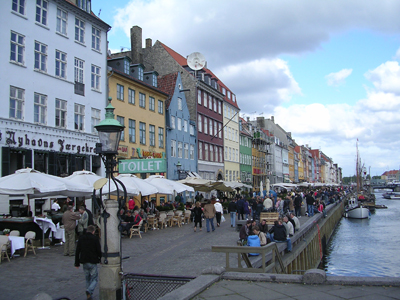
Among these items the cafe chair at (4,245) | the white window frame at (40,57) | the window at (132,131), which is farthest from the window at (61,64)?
the cafe chair at (4,245)

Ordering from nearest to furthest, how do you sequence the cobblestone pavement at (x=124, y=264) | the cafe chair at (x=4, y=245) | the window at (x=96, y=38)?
1. the cobblestone pavement at (x=124, y=264)
2. the cafe chair at (x=4, y=245)
3. the window at (x=96, y=38)

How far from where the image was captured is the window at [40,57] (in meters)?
23.9

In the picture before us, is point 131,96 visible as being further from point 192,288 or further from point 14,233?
point 192,288

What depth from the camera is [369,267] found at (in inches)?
957

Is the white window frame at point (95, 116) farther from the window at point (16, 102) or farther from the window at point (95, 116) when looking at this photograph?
the window at point (16, 102)

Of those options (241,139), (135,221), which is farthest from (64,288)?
(241,139)

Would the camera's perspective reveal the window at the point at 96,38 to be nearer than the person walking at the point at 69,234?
No

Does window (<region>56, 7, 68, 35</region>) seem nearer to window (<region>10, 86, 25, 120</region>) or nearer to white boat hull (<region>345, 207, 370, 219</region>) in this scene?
window (<region>10, 86, 25, 120</region>)

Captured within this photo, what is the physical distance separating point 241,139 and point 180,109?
24.9 meters

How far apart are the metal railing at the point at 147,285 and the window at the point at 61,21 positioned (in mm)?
21697

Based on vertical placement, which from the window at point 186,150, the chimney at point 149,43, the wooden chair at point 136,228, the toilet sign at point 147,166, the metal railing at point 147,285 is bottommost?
the wooden chair at point 136,228

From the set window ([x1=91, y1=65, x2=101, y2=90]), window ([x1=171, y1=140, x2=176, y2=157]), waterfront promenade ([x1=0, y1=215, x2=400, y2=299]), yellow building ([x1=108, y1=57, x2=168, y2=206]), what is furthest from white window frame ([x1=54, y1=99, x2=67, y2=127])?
window ([x1=171, y1=140, x2=176, y2=157])

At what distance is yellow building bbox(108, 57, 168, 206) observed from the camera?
3178cm

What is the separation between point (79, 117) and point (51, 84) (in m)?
3.14
